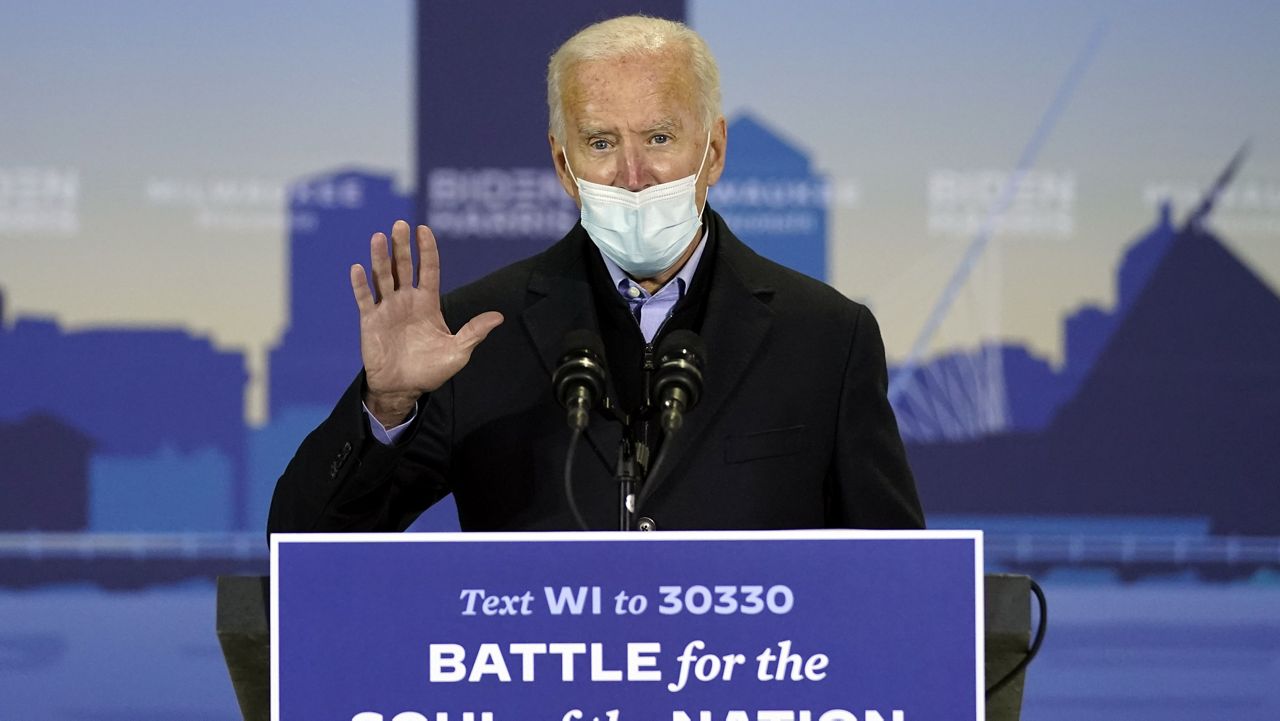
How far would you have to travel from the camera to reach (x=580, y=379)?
1.30m

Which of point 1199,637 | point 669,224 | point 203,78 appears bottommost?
point 1199,637

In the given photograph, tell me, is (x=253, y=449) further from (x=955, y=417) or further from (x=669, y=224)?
(x=669, y=224)

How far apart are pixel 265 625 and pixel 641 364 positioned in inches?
20.8

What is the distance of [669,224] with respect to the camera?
68.3 inches

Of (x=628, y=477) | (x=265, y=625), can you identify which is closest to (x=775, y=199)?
(x=628, y=477)

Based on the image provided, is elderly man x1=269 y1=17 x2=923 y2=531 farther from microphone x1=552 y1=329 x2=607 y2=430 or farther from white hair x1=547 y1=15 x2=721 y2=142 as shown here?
microphone x1=552 y1=329 x2=607 y2=430

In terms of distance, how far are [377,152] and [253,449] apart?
33.5 inches

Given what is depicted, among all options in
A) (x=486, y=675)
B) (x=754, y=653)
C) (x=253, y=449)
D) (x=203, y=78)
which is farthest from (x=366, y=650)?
(x=203, y=78)

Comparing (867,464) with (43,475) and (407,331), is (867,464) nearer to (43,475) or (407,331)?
(407,331)

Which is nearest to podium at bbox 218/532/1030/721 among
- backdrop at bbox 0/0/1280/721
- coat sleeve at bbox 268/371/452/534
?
coat sleeve at bbox 268/371/452/534

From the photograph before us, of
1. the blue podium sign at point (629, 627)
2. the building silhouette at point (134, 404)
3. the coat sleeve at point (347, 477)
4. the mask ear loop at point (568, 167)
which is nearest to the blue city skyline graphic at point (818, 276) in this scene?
the building silhouette at point (134, 404)

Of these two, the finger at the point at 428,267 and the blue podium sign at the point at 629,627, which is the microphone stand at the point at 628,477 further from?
the finger at the point at 428,267

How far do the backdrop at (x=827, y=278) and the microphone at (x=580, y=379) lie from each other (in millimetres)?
2755

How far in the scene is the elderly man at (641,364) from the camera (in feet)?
5.59
